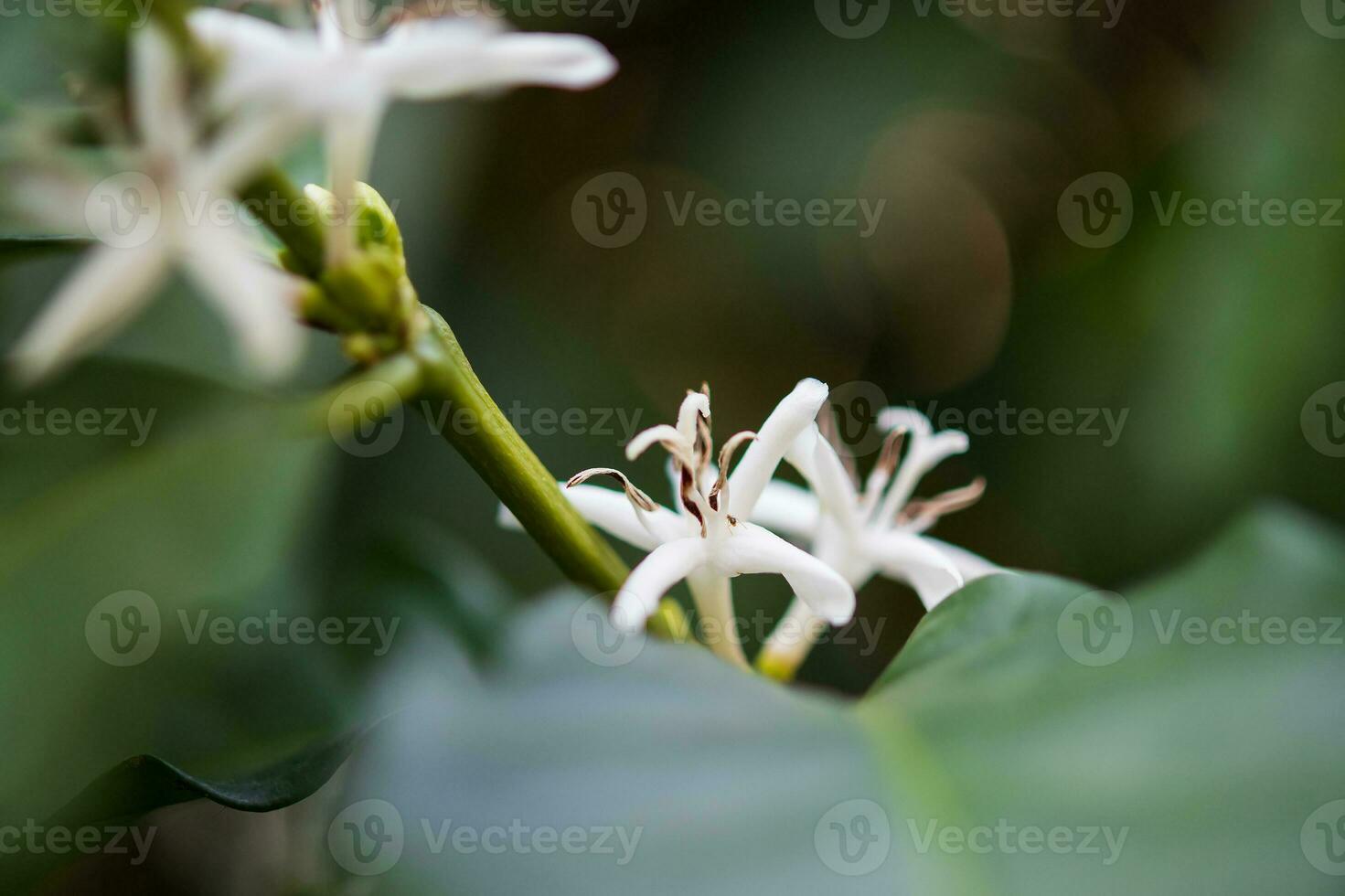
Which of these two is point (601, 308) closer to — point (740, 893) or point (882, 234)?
point (882, 234)

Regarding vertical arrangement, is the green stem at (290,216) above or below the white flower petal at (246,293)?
above

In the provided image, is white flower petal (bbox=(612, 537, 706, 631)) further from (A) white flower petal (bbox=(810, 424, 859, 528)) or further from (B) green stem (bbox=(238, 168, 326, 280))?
(B) green stem (bbox=(238, 168, 326, 280))

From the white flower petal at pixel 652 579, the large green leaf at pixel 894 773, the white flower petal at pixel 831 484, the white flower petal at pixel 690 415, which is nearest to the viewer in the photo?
the large green leaf at pixel 894 773

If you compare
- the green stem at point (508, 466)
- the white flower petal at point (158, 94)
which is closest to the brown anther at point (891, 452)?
the green stem at point (508, 466)

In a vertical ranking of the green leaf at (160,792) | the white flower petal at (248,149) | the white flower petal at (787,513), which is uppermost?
the white flower petal at (248,149)

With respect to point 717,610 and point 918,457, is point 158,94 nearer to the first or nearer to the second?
point 717,610

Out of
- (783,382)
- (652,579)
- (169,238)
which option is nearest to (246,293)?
(169,238)

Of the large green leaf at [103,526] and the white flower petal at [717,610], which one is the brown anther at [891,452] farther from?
the large green leaf at [103,526]

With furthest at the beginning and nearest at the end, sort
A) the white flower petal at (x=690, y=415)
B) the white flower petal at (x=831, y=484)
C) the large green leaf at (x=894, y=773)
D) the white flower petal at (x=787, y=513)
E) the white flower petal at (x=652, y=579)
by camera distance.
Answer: the white flower petal at (x=787, y=513) → the white flower petal at (x=831, y=484) → the white flower petal at (x=690, y=415) → the white flower petal at (x=652, y=579) → the large green leaf at (x=894, y=773)
